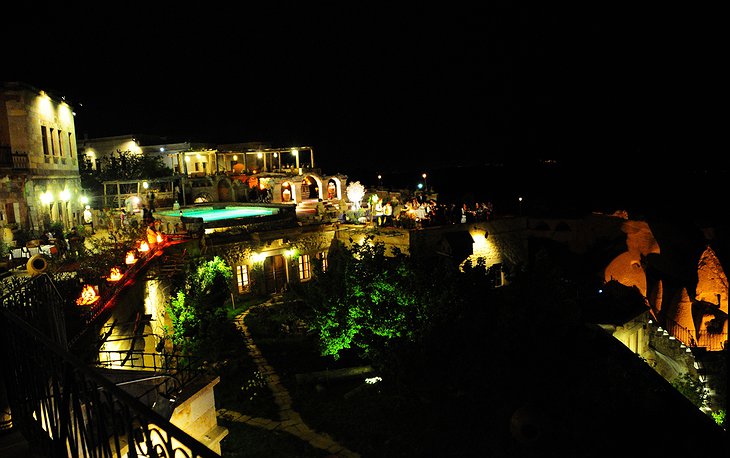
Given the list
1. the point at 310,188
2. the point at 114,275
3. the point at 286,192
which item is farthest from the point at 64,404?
the point at 310,188

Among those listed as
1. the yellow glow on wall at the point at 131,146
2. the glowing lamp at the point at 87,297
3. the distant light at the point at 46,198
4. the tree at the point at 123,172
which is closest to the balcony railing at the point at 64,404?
the glowing lamp at the point at 87,297

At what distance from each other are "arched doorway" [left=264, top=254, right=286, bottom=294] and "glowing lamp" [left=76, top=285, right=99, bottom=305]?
13.1 metres

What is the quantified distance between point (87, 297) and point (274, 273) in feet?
45.1

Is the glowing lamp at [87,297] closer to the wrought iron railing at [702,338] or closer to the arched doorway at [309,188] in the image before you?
the wrought iron railing at [702,338]

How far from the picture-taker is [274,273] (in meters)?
25.8

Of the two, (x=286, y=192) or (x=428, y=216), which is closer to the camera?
(x=428, y=216)

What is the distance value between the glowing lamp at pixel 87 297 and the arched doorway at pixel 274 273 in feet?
43.1

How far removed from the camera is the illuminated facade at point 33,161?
20.8m

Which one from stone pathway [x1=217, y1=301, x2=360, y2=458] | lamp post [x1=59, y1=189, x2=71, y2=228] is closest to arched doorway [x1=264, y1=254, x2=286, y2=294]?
stone pathway [x1=217, y1=301, x2=360, y2=458]

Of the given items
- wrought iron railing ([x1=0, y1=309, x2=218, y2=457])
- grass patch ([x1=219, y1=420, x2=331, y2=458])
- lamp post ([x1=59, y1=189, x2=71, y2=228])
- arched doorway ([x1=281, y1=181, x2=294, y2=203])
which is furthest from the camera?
arched doorway ([x1=281, y1=181, x2=294, y2=203])

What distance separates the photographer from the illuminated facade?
20.8 m

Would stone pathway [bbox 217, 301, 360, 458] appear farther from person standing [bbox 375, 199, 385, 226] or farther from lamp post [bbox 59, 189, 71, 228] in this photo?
lamp post [bbox 59, 189, 71, 228]

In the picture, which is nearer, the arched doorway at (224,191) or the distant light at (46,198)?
the distant light at (46,198)

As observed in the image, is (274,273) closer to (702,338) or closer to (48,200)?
(48,200)
